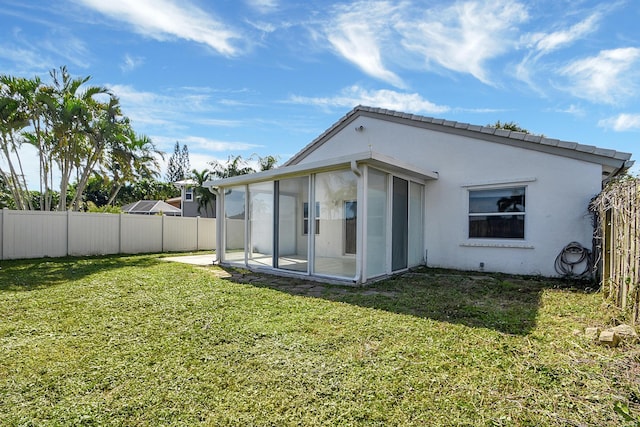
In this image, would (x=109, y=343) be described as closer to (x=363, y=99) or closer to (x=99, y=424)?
(x=99, y=424)

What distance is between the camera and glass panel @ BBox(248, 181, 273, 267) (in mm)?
9133

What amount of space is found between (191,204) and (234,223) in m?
20.6

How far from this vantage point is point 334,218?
7922 millimetres

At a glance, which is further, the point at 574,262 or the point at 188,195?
the point at 188,195

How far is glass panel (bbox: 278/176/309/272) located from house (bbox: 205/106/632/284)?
0.09 ft

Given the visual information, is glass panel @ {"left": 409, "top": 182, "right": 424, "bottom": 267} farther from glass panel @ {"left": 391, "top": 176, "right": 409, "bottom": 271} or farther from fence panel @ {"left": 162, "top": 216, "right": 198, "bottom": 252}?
fence panel @ {"left": 162, "top": 216, "right": 198, "bottom": 252}

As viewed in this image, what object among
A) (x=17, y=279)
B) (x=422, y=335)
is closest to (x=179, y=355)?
(x=422, y=335)

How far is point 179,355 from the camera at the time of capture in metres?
3.54

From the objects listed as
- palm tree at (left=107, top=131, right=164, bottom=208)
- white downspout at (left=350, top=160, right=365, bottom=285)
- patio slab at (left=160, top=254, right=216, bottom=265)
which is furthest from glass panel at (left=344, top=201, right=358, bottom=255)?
palm tree at (left=107, top=131, right=164, bottom=208)

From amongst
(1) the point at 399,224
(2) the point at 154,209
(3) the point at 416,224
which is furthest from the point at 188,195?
(1) the point at 399,224

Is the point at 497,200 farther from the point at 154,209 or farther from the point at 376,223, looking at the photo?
the point at 154,209

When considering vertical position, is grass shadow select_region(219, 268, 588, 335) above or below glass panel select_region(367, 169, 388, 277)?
below

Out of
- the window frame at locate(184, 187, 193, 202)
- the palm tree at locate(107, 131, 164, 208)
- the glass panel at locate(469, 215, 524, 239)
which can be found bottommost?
the glass panel at locate(469, 215, 524, 239)

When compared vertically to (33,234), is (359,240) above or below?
above
